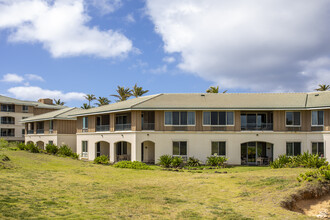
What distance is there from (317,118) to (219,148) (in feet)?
31.8

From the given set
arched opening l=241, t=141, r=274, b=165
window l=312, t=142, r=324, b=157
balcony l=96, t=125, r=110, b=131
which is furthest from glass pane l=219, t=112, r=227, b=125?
balcony l=96, t=125, r=110, b=131

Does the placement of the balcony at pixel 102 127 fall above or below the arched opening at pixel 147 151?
above

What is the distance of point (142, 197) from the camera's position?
50.7 ft

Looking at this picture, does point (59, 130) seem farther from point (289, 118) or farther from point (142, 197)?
point (142, 197)

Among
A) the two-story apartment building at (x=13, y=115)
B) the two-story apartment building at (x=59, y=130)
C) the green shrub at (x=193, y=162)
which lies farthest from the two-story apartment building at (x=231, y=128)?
the two-story apartment building at (x=13, y=115)

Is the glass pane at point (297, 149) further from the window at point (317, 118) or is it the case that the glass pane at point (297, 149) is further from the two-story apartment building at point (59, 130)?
the two-story apartment building at point (59, 130)

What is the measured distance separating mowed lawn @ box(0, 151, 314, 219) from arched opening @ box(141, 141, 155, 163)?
42.1ft

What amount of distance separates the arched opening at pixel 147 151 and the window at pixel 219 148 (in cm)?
666

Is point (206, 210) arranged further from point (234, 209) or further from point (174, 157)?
point (174, 157)

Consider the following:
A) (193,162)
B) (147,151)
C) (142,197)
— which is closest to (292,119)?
(193,162)

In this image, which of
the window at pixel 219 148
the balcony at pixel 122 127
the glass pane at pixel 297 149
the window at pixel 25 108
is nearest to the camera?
the glass pane at pixel 297 149

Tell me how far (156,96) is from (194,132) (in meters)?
6.41

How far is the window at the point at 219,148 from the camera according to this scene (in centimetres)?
3173

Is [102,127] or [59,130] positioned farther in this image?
[59,130]
